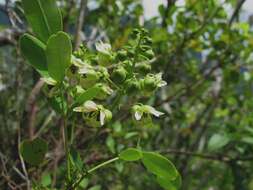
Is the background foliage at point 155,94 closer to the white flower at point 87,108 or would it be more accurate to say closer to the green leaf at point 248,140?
the green leaf at point 248,140

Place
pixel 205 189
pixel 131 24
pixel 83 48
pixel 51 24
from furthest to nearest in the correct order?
1. pixel 205 189
2. pixel 131 24
3. pixel 83 48
4. pixel 51 24

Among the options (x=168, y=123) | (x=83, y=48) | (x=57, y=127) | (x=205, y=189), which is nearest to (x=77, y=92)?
(x=83, y=48)

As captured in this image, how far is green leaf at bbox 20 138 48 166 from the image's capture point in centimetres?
112

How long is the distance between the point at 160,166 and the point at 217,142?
1.28m

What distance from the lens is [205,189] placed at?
15.7 ft

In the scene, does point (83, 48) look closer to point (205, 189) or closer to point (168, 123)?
point (168, 123)

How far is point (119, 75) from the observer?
104 centimetres

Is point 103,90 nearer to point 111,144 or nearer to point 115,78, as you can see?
point 115,78

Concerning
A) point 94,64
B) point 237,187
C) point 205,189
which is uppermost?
point 94,64

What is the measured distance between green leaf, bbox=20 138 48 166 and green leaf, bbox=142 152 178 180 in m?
0.27

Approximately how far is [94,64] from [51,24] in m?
0.27

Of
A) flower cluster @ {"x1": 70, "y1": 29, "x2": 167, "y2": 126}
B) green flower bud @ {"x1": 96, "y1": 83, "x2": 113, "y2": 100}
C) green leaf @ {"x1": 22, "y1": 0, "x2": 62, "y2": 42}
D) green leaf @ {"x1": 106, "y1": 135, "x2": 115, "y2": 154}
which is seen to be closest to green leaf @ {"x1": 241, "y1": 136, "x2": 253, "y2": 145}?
green leaf @ {"x1": 106, "y1": 135, "x2": 115, "y2": 154}

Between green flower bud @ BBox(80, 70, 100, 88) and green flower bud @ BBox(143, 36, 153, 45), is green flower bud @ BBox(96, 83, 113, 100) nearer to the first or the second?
green flower bud @ BBox(80, 70, 100, 88)

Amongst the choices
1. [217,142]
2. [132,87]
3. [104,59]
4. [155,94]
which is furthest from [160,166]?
[155,94]
